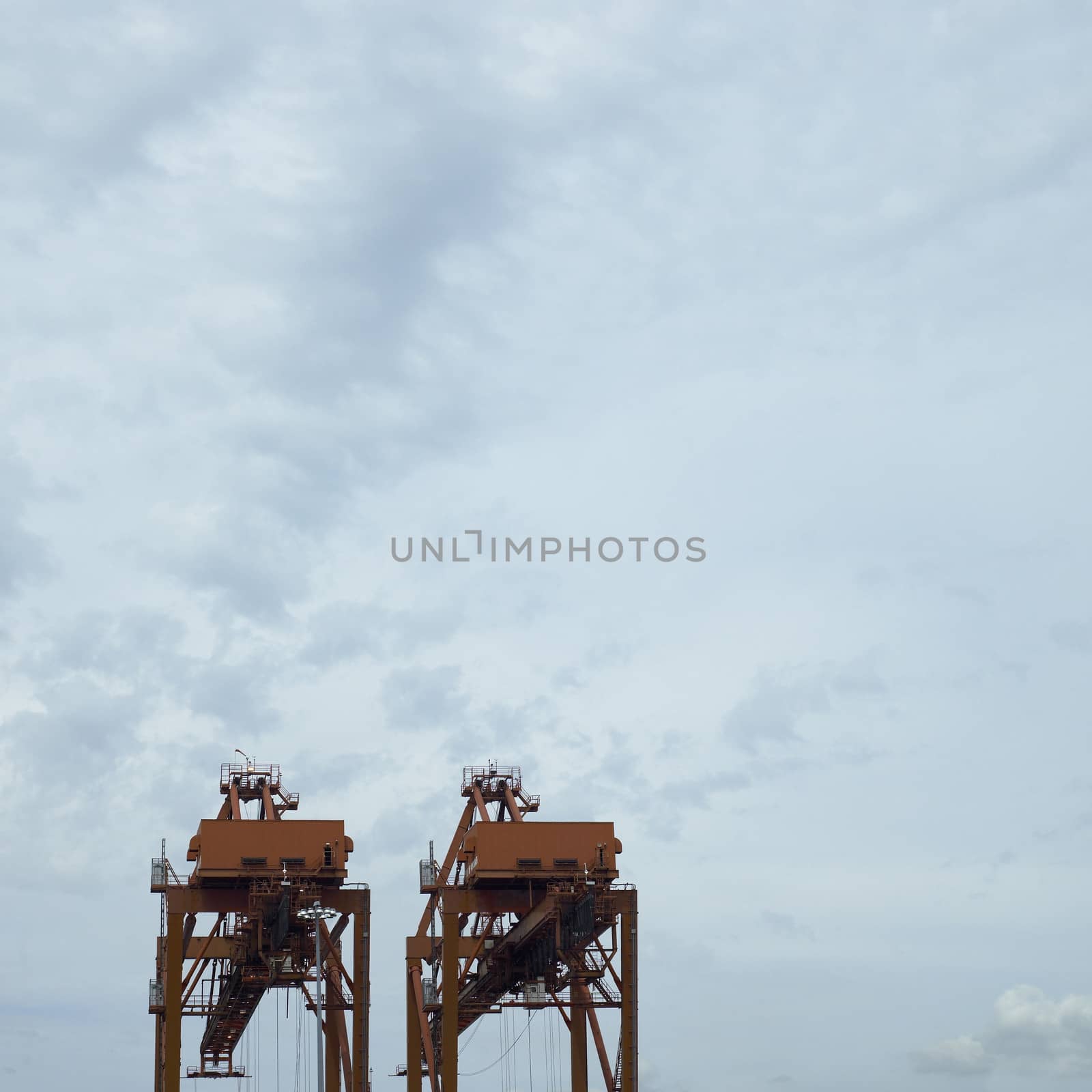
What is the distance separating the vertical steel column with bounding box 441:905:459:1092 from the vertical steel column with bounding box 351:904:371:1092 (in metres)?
3.00

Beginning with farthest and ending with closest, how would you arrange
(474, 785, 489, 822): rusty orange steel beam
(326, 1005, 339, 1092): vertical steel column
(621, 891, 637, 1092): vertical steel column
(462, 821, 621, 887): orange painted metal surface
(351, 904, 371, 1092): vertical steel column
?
(474, 785, 489, 822): rusty orange steel beam, (326, 1005, 339, 1092): vertical steel column, (351, 904, 371, 1092): vertical steel column, (462, 821, 621, 887): orange painted metal surface, (621, 891, 637, 1092): vertical steel column

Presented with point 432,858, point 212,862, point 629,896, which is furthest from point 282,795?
point 629,896

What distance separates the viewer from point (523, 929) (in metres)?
68.4

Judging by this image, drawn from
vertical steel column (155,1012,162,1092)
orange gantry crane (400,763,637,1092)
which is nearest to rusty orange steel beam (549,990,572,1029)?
orange gantry crane (400,763,637,1092)

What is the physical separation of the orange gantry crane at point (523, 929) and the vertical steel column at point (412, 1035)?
0.31 ft

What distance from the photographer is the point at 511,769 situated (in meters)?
78.6

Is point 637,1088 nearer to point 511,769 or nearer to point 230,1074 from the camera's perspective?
point 511,769

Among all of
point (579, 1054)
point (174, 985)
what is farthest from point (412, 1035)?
point (174, 985)

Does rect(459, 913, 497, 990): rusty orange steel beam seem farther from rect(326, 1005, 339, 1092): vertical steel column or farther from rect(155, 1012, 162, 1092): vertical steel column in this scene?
rect(155, 1012, 162, 1092): vertical steel column

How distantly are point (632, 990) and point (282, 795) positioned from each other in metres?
21.0

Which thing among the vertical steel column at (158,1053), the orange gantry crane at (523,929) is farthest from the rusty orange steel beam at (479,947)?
the vertical steel column at (158,1053)

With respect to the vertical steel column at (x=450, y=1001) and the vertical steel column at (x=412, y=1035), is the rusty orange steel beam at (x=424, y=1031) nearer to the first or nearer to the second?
the vertical steel column at (x=412, y=1035)

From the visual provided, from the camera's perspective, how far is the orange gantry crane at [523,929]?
64938 millimetres

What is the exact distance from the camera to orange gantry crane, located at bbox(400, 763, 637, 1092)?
64.9 meters
